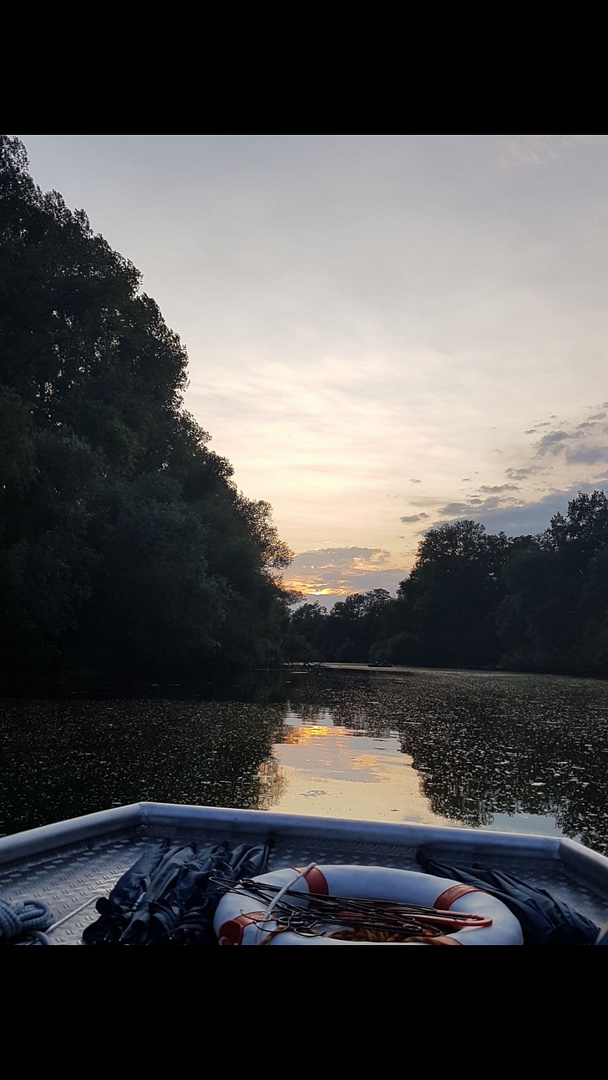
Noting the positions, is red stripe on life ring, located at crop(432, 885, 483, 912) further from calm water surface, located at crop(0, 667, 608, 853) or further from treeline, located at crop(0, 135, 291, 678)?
treeline, located at crop(0, 135, 291, 678)

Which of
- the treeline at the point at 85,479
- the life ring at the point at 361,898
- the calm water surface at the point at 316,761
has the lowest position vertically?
the calm water surface at the point at 316,761

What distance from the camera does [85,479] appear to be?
559 inches

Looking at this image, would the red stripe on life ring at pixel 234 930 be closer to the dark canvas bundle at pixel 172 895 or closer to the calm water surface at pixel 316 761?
the dark canvas bundle at pixel 172 895

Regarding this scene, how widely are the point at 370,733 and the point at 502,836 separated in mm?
6681

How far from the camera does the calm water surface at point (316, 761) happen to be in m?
5.52

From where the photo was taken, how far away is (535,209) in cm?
1148

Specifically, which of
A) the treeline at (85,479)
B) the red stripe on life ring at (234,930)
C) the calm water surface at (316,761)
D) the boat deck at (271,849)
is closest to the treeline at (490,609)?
the treeline at (85,479)

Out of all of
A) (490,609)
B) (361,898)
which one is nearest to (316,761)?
(361,898)

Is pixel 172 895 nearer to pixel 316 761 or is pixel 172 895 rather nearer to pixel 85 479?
pixel 316 761

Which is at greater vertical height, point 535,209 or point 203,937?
point 535,209

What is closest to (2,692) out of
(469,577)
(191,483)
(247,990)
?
(247,990)

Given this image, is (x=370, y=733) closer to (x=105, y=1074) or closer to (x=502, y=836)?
(x=502, y=836)

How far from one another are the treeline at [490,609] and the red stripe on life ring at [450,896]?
101 feet

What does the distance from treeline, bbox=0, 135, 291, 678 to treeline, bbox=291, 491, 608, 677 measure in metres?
14.8
